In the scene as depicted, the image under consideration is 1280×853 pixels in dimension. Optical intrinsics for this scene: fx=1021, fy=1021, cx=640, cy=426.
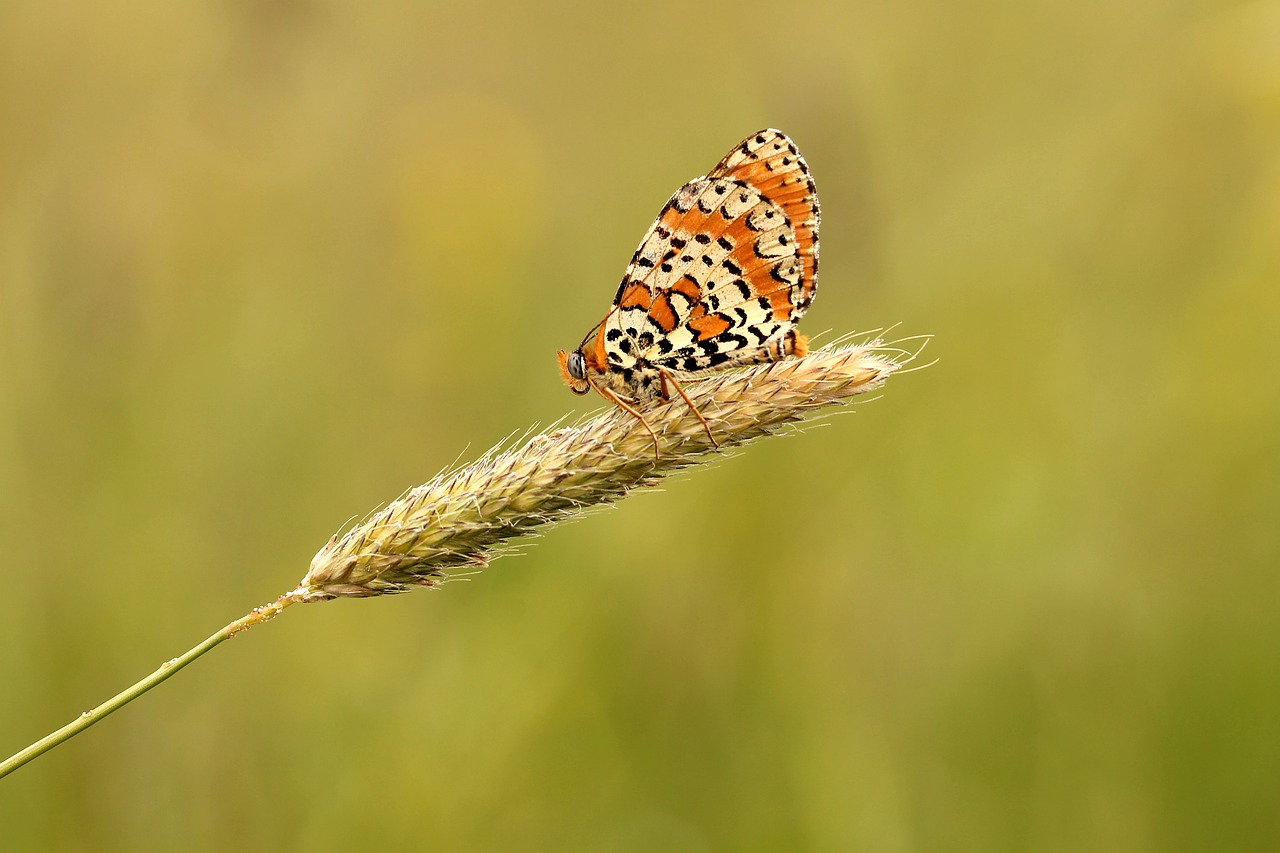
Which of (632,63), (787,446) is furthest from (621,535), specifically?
(632,63)

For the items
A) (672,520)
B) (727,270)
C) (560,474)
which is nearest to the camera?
(560,474)

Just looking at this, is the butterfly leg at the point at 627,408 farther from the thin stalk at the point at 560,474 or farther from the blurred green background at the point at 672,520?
the blurred green background at the point at 672,520

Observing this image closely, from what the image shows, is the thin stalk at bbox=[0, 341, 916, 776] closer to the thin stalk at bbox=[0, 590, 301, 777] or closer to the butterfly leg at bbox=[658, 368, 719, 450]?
the butterfly leg at bbox=[658, 368, 719, 450]

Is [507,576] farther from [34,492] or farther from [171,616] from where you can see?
[34,492]

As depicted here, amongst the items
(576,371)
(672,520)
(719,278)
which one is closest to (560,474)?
(576,371)

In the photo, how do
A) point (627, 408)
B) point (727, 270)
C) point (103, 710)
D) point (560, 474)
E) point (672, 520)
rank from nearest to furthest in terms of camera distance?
point (103, 710) < point (560, 474) < point (627, 408) < point (727, 270) < point (672, 520)

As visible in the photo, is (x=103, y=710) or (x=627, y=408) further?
(x=627, y=408)

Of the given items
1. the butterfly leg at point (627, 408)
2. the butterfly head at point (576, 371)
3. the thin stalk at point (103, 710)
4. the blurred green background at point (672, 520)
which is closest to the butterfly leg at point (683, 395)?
the butterfly leg at point (627, 408)

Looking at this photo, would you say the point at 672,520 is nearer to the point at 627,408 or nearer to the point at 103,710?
the point at 627,408
